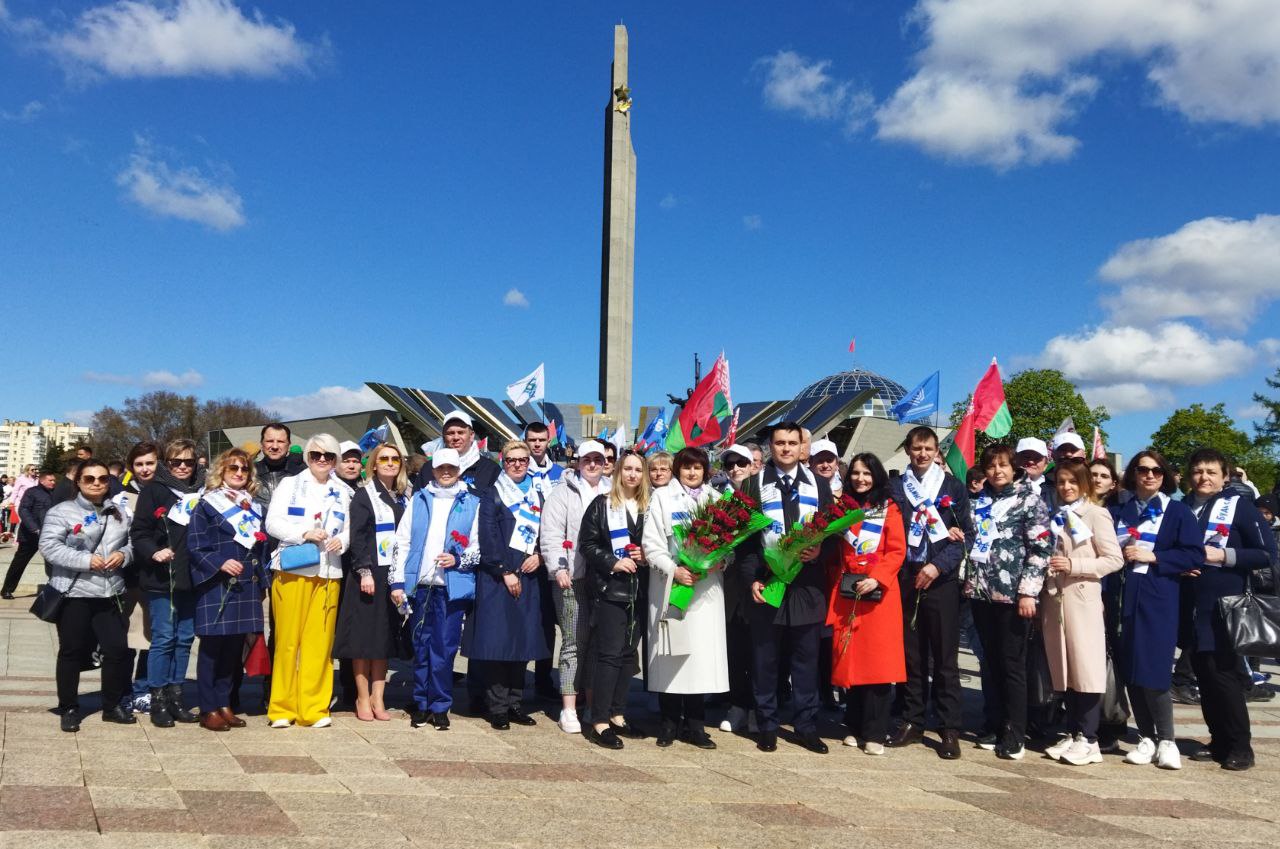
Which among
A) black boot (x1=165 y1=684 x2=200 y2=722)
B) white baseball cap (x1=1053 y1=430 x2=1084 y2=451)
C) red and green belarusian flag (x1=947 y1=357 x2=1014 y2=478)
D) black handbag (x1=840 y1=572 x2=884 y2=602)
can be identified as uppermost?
red and green belarusian flag (x1=947 y1=357 x2=1014 y2=478)

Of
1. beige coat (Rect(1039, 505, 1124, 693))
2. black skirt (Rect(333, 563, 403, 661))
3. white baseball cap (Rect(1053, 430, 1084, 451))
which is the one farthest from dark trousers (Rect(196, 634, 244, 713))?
white baseball cap (Rect(1053, 430, 1084, 451))

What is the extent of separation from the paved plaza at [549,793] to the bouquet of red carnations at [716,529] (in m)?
1.07

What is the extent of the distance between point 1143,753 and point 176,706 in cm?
560

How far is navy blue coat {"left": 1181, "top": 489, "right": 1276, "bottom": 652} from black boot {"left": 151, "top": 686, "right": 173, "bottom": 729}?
19.4 ft

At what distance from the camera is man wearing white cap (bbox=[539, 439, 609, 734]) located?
5934 mm

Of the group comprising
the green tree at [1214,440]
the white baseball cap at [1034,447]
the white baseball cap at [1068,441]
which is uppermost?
the green tree at [1214,440]

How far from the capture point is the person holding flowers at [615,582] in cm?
556

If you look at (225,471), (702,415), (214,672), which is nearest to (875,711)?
(214,672)

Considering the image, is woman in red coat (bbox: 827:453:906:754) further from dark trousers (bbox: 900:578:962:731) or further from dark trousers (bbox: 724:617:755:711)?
dark trousers (bbox: 724:617:755:711)

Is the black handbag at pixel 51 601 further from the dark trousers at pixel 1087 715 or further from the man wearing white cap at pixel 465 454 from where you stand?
the dark trousers at pixel 1087 715

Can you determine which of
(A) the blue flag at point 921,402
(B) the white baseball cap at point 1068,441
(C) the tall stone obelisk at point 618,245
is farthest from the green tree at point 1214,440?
(B) the white baseball cap at point 1068,441

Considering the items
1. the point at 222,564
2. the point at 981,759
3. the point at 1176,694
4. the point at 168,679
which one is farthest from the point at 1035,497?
the point at 168,679

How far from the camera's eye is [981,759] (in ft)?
17.9

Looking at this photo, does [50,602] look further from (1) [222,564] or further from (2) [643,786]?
(2) [643,786]
